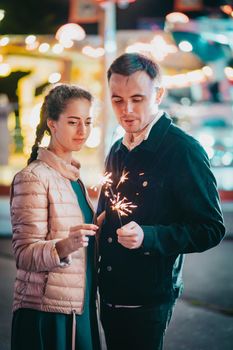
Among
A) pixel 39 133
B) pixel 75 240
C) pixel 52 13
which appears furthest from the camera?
pixel 52 13

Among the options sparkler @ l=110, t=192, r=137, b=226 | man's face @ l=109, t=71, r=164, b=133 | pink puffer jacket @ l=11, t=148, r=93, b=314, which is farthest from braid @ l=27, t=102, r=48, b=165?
sparkler @ l=110, t=192, r=137, b=226

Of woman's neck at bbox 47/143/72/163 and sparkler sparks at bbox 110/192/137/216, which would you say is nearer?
sparkler sparks at bbox 110/192/137/216

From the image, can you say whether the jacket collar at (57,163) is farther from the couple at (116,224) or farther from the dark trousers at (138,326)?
the dark trousers at (138,326)

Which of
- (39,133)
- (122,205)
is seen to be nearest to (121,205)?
(122,205)

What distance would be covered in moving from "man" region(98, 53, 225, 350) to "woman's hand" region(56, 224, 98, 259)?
199 mm

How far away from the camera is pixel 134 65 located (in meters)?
2.65

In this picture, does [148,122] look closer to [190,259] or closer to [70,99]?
[70,99]

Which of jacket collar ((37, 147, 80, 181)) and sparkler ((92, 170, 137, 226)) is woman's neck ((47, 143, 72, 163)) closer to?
jacket collar ((37, 147, 80, 181))

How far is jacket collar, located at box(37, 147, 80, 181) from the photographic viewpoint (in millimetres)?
2719

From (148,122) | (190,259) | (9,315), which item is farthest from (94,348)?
(190,259)

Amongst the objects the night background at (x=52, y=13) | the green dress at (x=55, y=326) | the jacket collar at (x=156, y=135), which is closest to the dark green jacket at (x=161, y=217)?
the jacket collar at (x=156, y=135)

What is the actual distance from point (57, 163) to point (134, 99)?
51 cm

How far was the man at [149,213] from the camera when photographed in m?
2.61

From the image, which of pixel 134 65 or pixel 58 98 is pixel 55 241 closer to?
pixel 58 98
